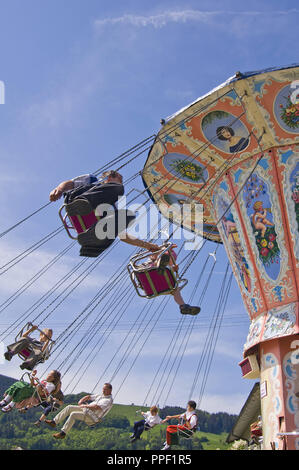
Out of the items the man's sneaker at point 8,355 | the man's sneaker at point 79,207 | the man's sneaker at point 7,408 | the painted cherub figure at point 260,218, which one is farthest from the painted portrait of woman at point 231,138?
the man's sneaker at point 7,408

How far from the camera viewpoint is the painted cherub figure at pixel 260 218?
36.4ft

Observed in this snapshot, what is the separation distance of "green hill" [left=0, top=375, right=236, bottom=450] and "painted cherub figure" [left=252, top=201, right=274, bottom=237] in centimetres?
452

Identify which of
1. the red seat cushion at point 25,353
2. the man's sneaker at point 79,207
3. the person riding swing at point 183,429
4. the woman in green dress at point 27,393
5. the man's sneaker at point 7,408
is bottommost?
the man's sneaker at point 7,408

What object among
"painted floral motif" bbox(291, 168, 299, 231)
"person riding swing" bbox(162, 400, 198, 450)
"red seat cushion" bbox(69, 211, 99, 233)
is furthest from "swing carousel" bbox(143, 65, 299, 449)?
"red seat cushion" bbox(69, 211, 99, 233)

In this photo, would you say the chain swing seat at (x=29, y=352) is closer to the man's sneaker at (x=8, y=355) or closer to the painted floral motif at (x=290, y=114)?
the man's sneaker at (x=8, y=355)

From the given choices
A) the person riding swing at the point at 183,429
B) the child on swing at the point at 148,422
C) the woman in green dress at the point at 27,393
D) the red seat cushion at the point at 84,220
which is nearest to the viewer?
the red seat cushion at the point at 84,220

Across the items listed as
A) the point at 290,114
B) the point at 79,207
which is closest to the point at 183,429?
the point at 79,207

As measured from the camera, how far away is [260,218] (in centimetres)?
1116

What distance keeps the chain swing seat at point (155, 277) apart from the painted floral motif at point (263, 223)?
304cm

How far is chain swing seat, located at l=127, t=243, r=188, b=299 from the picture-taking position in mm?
8484

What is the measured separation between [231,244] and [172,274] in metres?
3.69

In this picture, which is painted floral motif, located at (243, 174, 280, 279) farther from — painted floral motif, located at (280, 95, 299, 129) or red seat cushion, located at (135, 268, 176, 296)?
red seat cushion, located at (135, 268, 176, 296)

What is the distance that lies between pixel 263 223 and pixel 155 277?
3498 millimetres

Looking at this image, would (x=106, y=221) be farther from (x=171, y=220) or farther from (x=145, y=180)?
(x=171, y=220)
